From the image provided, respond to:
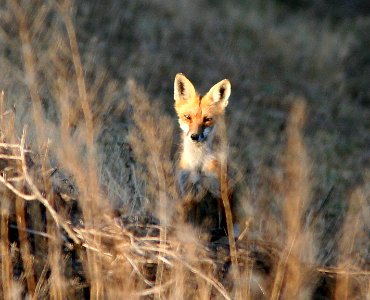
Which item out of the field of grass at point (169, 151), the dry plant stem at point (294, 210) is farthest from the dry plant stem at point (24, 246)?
the dry plant stem at point (294, 210)

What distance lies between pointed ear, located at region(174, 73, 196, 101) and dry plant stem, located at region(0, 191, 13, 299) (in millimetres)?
3457

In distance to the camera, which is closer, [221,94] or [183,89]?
[221,94]

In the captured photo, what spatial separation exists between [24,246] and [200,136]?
3.24m

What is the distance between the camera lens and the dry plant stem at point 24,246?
373 centimetres

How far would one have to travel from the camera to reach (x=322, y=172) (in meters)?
11.6

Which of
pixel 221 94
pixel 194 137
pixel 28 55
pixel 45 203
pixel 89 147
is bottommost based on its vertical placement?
pixel 194 137

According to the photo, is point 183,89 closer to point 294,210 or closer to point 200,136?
point 200,136

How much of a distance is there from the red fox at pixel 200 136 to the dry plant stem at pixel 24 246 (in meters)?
2.29

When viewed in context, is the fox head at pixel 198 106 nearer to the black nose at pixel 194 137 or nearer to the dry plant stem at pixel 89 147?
the black nose at pixel 194 137

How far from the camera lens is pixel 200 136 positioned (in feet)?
22.8

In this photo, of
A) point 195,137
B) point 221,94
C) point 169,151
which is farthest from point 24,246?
point 221,94

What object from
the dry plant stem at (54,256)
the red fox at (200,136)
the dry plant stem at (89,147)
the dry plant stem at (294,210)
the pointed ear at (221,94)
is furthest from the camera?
the pointed ear at (221,94)

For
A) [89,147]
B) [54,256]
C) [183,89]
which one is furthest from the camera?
[183,89]

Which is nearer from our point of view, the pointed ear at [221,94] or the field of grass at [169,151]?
the field of grass at [169,151]
